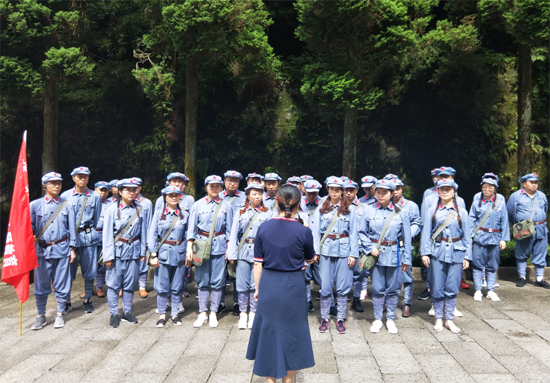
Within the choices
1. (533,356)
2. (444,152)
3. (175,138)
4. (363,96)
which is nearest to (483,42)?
(444,152)

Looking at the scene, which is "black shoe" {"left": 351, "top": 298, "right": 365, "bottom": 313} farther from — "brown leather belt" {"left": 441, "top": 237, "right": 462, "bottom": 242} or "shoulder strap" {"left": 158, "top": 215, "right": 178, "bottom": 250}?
"shoulder strap" {"left": 158, "top": 215, "right": 178, "bottom": 250}

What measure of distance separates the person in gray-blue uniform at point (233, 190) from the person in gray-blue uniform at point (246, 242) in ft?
3.11

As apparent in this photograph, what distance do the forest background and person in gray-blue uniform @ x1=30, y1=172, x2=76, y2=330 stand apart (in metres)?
5.71

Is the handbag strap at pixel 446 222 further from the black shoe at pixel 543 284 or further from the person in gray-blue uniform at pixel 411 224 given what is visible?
the black shoe at pixel 543 284

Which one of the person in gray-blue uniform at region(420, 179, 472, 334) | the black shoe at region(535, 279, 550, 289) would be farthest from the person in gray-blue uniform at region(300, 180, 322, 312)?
the black shoe at region(535, 279, 550, 289)

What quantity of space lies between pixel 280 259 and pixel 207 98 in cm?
1222

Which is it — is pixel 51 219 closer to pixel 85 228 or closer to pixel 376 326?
pixel 85 228

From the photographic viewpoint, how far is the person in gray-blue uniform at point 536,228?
895 centimetres

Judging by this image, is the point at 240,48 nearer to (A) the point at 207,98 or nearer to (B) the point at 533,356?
(A) the point at 207,98

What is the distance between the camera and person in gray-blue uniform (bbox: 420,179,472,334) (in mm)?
6199

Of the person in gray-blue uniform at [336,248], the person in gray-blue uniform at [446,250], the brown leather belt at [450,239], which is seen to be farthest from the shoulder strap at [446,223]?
the person in gray-blue uniform at [336,248]

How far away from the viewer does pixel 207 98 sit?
15.3 meters

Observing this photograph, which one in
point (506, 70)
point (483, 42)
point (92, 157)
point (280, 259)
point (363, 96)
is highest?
point (483, 42)

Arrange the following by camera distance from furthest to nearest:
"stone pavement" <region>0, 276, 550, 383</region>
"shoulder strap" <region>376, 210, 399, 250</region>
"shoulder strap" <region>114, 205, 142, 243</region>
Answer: "shoulder strap" <region>114, 205, 142, 243</region> < "shoulder strap" <region>376, 210, 399, 250</region> < "stone pavement" <region>0, 276, 550, 383</region>
